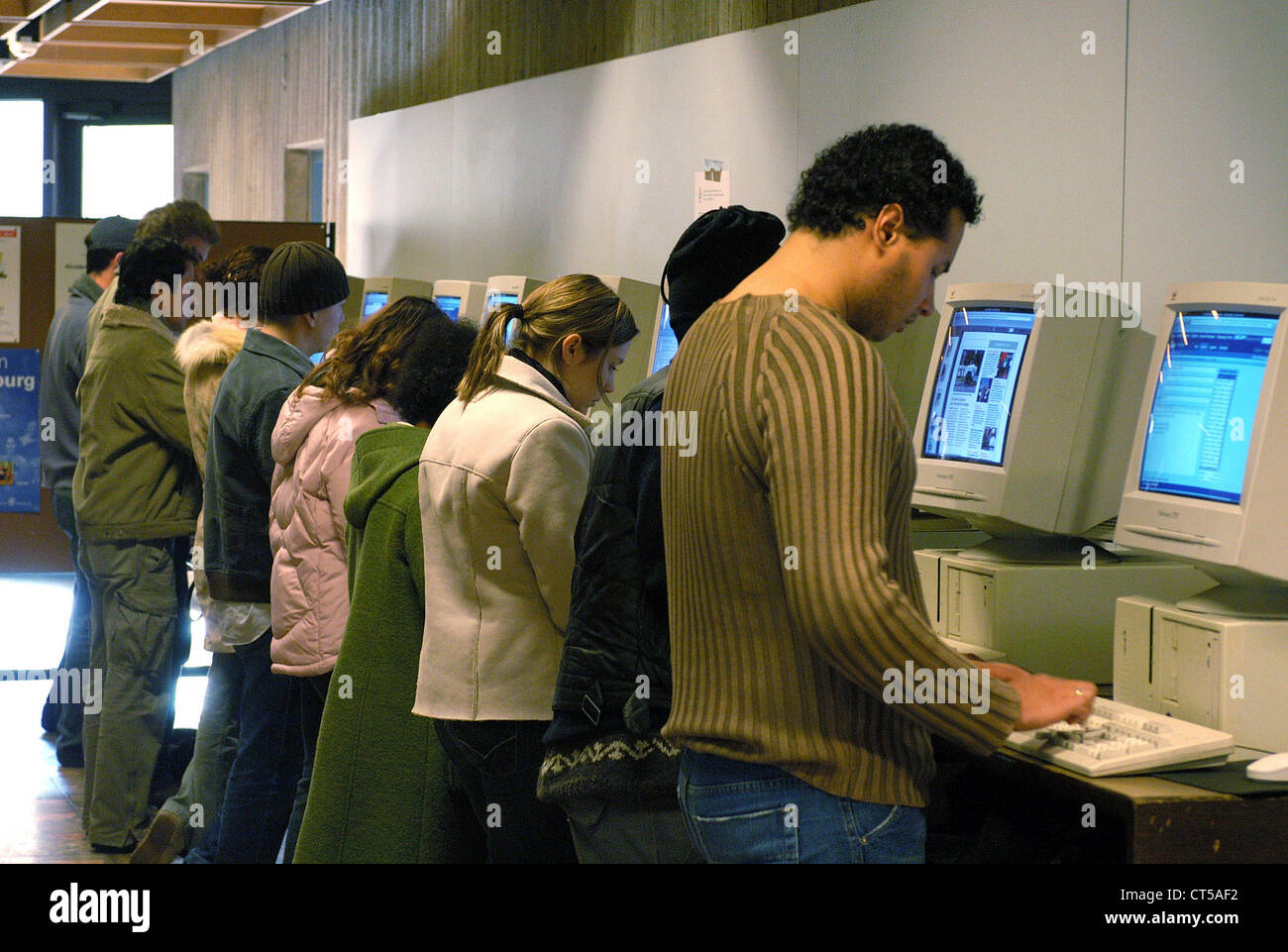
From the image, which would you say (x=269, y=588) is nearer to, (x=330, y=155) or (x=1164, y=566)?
(x=1164, y=566)

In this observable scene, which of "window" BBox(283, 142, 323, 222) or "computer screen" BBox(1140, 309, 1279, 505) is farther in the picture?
"window" BBox(283, 142, 323, 222)

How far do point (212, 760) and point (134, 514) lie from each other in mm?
868

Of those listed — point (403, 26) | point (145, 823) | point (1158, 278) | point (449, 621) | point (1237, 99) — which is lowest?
point (145, 823)

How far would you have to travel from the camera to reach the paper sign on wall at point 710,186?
191 inches

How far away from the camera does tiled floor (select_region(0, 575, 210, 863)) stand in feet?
14.2

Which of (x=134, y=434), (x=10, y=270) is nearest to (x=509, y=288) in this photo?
(x=134, y=434)

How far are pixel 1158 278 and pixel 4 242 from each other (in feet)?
19.1

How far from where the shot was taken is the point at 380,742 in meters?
2.66

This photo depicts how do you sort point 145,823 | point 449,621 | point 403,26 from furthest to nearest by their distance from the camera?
1. point 403,26
2. point 145,823
3. point 449,621

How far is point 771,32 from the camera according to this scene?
15.1 ft

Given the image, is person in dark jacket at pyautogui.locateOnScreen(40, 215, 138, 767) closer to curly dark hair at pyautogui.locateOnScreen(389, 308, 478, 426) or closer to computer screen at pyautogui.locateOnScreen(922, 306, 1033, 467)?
curly dark hair at pyautogui.locateOnScreen(389, 308, 478, 426)

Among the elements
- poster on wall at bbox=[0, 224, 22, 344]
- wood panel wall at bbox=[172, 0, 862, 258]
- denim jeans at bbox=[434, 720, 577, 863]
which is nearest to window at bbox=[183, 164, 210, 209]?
wood panel wall at bbox=[172, 0, 862, 258]

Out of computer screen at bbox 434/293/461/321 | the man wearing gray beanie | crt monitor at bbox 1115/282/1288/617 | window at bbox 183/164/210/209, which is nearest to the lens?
crt monitor at bbox 1115/282/1288/617
